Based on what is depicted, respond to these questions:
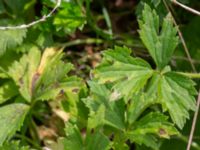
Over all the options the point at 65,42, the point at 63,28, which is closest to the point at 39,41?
the point at 63,28

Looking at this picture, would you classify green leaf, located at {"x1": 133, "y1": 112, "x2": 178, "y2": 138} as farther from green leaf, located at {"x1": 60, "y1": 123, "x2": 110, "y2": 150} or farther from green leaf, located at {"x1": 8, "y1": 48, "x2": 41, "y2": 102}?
green leaf, located at {"x1": 8, "y1": 48, "x2": 41, "y2": 102}

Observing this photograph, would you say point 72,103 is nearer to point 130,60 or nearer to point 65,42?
point 130,60

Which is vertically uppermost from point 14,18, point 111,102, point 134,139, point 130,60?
point 14,18

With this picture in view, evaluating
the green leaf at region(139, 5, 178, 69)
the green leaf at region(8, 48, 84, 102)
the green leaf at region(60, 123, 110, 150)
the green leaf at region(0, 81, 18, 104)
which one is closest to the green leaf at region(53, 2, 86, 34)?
the green leaf at region(8, 48, 84, 102)

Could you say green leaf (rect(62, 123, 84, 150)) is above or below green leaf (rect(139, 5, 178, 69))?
below

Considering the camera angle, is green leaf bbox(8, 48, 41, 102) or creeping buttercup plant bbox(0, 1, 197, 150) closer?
creeping buttercup plant bbox(0, 1, 197, 150)

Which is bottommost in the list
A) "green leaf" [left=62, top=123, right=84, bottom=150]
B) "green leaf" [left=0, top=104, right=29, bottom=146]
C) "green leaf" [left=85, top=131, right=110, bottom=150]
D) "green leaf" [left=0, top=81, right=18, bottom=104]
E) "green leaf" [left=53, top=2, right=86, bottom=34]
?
"green leaf" [left=85, top=131, right=110, bottom=150]

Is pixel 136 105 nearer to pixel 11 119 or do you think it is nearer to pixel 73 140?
pixel 73 140
